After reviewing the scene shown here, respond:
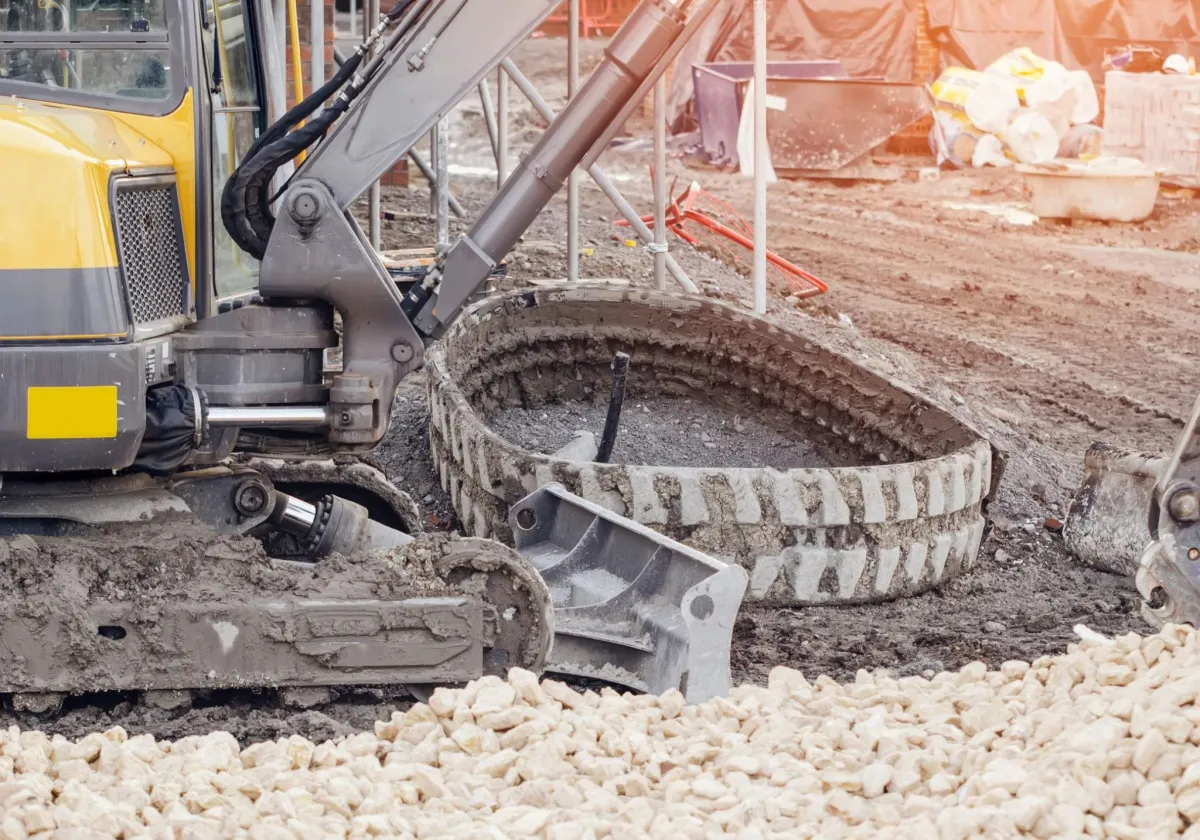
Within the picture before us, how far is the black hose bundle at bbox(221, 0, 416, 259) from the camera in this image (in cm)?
452

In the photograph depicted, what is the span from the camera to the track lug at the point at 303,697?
4266 mm

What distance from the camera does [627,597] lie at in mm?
4637

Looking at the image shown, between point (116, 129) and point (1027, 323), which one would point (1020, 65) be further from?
point (116, 129)

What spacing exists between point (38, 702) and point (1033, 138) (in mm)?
14709

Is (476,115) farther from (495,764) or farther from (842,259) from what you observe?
(495,764)

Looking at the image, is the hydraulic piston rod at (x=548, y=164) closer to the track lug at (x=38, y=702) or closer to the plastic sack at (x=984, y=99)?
the track lug at (x=38, y=702)

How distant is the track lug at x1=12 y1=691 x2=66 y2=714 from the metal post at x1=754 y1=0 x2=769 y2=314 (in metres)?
4.32

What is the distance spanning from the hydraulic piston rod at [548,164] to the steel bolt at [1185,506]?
2.12m

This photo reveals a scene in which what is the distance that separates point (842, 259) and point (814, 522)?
7894 mm

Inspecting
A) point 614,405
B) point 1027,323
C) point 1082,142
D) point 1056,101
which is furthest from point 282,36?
point 1056,101

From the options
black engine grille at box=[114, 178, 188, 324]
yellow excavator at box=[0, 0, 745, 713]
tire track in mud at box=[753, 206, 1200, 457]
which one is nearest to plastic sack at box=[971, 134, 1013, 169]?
tire track in mud at box=[753, 206, 1200, 457]

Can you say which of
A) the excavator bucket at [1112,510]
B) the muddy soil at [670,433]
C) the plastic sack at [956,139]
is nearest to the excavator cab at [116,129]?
the muddy soil at [670,433]

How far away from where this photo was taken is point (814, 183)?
16.3 m

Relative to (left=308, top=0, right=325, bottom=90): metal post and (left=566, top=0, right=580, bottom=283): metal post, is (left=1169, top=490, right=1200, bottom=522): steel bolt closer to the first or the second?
(left=566, top=0, right=580, bottom=283): metal post
